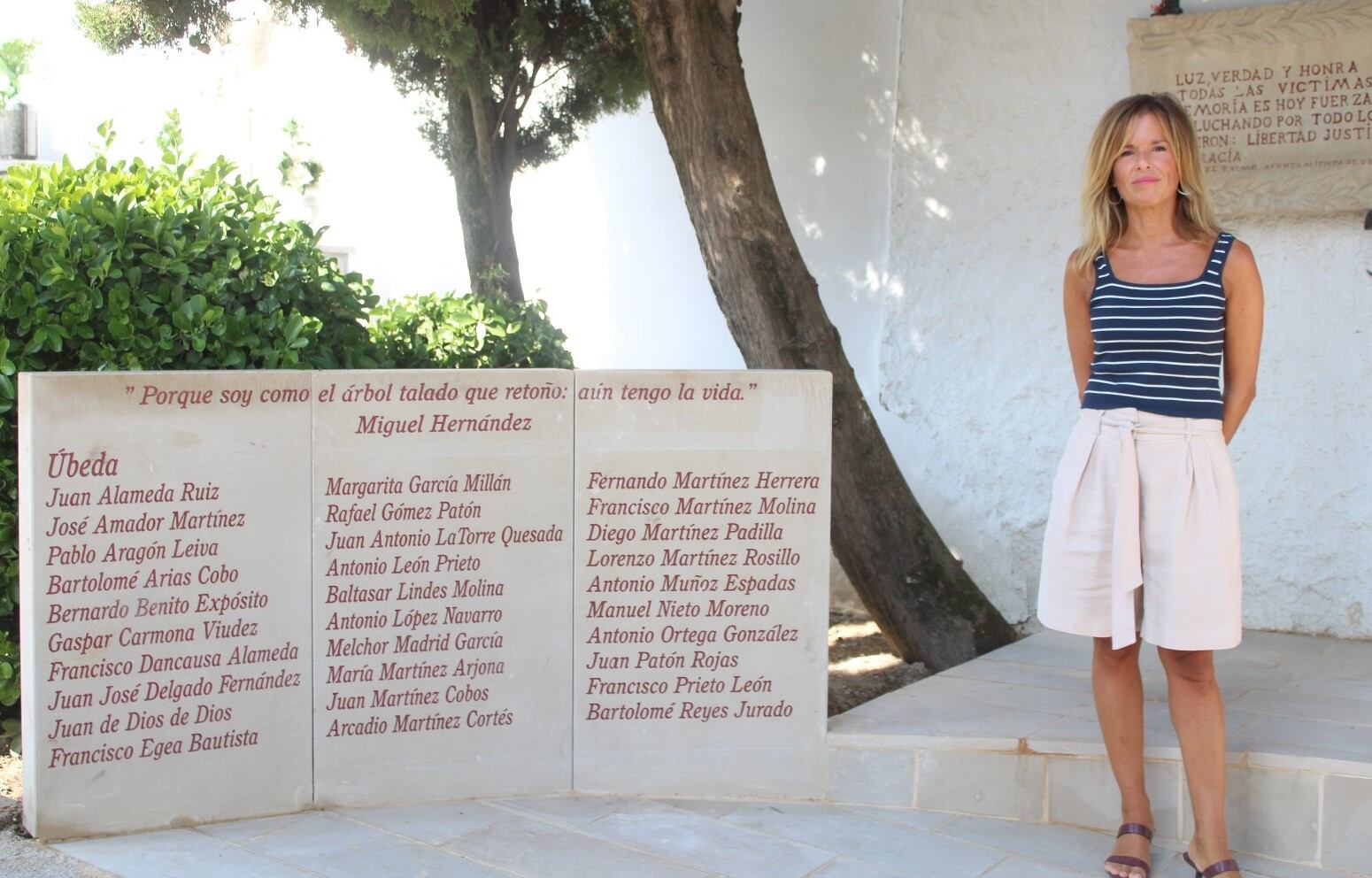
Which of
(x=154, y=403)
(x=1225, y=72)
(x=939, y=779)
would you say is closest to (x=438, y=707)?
(x=154, y=403)

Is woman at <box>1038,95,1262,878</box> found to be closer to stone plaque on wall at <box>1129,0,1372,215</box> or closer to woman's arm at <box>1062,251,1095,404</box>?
woman's arm at <box>1062,251,1095,404</box>

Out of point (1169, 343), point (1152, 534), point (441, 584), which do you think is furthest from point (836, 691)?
point (1169, 343)

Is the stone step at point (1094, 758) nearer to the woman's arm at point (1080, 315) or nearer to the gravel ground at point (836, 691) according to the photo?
the gravel ground at point (836, 691)

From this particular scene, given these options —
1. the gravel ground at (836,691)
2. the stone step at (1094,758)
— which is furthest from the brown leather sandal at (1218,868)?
the gravel ground at (836,691)

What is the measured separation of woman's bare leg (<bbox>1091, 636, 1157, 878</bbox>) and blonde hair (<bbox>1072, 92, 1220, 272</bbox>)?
100 cm

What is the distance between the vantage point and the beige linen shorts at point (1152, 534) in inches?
119

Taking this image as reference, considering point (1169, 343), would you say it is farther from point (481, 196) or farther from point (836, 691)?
point (481, 196)

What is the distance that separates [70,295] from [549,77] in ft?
10.4

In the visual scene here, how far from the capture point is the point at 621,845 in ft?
11.0

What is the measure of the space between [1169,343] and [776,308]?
1.89 m

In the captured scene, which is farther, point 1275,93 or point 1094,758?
point 1275,93

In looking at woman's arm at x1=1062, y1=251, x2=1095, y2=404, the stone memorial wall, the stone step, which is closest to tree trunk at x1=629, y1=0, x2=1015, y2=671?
→ the stone step

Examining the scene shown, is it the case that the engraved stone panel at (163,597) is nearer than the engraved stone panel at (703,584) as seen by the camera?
Yes

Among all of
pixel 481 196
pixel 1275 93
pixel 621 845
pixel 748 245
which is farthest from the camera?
pixel 481 196
